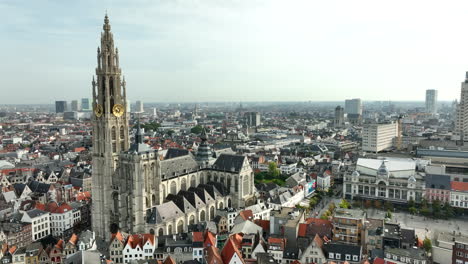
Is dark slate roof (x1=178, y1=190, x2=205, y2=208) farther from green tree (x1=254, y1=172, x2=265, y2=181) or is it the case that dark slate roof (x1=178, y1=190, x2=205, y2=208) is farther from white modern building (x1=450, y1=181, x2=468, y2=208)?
white modern building (x1=450, y1=181, x2=468, y2=208)

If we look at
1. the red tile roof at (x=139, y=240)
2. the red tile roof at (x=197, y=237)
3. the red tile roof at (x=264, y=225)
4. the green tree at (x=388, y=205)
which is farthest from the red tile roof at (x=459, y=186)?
the red tile roof at (x=139, y=240)

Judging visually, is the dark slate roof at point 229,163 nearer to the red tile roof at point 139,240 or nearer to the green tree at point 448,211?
the red tile roof at point 139,240

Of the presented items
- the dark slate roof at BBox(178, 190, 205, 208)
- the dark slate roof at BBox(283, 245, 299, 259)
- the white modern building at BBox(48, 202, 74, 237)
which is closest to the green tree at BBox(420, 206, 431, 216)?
the dark slate roof at BBox(283, 245, 299, 259)

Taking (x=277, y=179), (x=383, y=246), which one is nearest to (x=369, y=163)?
(x=277, y=179)

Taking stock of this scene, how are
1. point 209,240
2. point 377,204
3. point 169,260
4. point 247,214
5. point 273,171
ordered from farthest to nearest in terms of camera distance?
1. point 273,171
2. point 377,204
3. point 247,214
4. point 209,240
5. point 169,260

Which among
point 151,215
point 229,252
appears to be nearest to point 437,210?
point 229,252

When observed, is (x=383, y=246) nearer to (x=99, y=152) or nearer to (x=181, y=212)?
(x=181, y=212)

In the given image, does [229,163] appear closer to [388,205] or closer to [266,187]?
[266,187]

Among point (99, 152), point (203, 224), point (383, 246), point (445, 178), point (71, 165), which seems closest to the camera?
point (383, 246)
